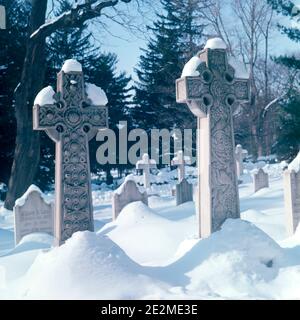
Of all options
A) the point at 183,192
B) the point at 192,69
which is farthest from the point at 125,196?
the point at 192,69

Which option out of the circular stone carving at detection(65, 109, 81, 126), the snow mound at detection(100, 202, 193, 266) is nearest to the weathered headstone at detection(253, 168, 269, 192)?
the snow mound at detection(100, 202, 193, 266)

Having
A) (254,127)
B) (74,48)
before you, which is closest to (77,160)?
(74,48)

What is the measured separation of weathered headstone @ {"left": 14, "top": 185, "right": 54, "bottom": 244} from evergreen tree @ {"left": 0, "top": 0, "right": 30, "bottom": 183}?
1270cm

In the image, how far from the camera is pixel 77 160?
7309mm

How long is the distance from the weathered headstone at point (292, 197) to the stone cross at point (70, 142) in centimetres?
419

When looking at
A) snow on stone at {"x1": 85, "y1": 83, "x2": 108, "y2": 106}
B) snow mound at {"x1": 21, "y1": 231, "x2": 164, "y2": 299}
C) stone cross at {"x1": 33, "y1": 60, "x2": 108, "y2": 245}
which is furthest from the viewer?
snow on stone at {"x1": 85, "y1": 83, "x2": 108, "y2": 106}

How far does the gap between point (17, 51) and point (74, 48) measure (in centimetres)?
674

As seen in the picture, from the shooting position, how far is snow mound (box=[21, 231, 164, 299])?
4.92 m

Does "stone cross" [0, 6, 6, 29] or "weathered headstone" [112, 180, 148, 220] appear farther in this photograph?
"stone cross" [0, 6, 6, 29]

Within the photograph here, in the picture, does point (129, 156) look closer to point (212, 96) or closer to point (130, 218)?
point (130, 218)

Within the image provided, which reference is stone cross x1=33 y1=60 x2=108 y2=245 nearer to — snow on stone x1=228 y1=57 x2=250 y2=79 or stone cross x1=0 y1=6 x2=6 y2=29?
snow on stone x1=228 y1=57 x2=250 y2=79

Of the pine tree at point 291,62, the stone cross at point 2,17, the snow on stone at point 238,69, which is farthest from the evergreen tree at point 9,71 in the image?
the snow on stone at point 238,69

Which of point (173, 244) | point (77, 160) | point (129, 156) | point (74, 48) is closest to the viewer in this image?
point (77, 160)

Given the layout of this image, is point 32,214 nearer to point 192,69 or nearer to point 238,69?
point 192,69
